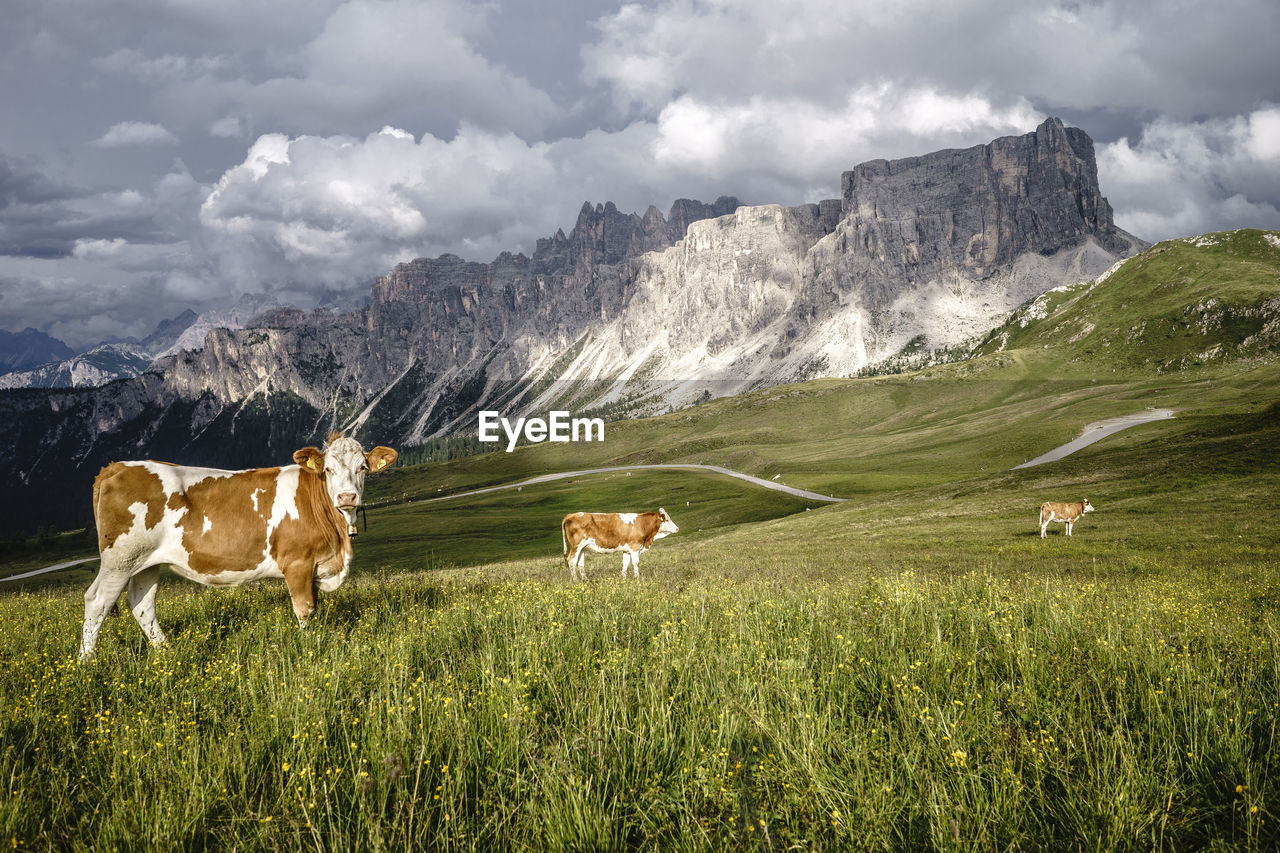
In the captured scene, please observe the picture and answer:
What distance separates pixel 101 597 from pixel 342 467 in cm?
435

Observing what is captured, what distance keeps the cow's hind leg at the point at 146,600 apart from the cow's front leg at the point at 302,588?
1.98 meters

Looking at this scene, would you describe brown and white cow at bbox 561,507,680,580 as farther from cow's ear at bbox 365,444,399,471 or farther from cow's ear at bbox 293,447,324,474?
cow's ear at bbox 293,447,324,474

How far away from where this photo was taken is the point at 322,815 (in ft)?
13.1

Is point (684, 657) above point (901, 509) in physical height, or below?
above

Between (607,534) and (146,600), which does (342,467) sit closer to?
(146,600)

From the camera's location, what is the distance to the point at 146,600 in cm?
1091

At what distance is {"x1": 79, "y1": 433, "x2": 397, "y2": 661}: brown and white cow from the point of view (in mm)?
10766

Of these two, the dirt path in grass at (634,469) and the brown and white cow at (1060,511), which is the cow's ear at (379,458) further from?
the dirt path in grass at (634,469)

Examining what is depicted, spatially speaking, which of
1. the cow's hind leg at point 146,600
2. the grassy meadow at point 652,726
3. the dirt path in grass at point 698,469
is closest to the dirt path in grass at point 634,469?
the dirt path in grass at point 698,469

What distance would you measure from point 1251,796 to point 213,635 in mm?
13114

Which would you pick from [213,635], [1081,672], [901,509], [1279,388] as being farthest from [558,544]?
[1279,388]

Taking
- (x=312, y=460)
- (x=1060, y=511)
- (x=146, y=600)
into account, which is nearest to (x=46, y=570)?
(x=146, y=600)

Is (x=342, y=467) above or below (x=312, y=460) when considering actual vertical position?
below

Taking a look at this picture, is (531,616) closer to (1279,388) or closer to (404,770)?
(404,770)
